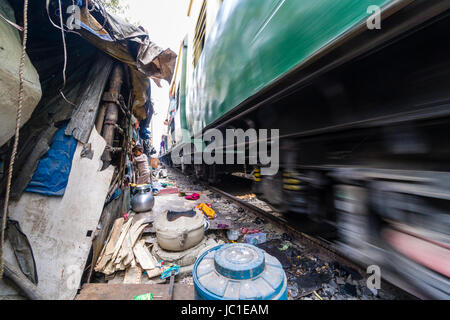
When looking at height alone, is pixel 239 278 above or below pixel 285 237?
above

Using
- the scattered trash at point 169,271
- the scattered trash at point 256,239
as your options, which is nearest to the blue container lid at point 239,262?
the scattered trash at point 169,271

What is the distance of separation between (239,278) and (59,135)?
236cm

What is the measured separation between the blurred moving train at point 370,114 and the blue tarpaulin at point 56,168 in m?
2.02

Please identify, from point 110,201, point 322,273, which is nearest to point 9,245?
point 110,201

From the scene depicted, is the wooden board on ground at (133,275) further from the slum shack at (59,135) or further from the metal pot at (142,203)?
the metal pot at (142,203)

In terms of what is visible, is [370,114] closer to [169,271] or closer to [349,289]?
[349,289]

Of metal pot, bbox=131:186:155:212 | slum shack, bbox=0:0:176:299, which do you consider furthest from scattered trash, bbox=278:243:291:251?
metal pot, bbox=131:186:155:212

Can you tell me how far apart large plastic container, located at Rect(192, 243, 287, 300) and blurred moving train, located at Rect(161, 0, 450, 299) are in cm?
51

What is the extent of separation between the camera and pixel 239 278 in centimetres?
86

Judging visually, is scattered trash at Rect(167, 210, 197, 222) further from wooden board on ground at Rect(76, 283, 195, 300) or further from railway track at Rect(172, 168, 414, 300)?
railway track at Rect(172, 168, 414, 300)

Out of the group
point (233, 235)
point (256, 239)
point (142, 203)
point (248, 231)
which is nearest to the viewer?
point (256, 239)

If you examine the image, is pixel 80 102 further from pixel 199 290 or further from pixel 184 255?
pixel 199 290

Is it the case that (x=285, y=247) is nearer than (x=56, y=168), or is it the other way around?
(x=56, y=168)

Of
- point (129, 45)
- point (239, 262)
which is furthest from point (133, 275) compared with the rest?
point (129, 45)
